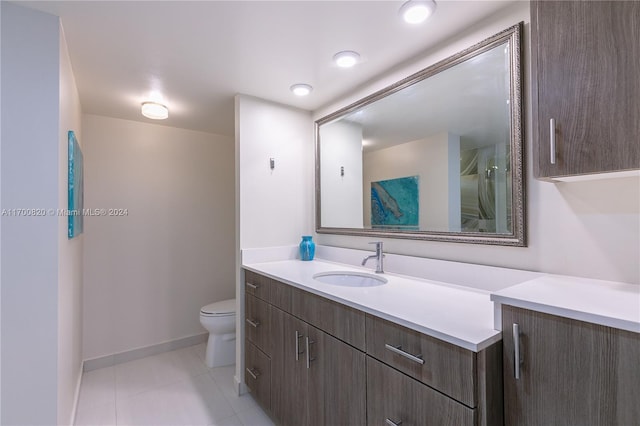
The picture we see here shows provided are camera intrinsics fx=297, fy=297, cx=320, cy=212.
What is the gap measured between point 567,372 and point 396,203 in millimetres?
1201

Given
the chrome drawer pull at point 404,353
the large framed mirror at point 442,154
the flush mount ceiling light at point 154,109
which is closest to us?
the chrome drawer pull at point 404,353

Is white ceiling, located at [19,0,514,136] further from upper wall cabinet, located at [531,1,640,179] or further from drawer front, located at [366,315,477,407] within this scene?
drawer front, located at [366,315,477,407]

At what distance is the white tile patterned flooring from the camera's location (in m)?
1.88

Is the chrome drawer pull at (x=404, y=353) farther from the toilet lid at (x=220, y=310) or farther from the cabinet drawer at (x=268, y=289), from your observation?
→ the toilet lid at (x=220, y=310)

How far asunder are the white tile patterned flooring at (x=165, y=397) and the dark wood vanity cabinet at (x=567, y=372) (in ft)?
5.07

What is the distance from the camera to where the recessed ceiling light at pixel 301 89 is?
2078 millimetres

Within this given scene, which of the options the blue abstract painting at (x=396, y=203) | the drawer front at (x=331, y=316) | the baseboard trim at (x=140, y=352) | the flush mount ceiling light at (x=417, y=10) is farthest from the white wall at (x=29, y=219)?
the blue abstract painting at (x=396, y=203)

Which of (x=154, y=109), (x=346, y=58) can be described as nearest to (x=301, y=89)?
(x=346, y=58)

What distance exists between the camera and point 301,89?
212 centimetres

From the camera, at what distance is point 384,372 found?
1.08 meters

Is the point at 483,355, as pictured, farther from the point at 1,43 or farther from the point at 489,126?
the point at 1,43

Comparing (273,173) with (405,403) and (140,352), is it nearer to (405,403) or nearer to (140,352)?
(405,403)

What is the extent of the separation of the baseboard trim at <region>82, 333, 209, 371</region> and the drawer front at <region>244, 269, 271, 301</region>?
1.36 metres

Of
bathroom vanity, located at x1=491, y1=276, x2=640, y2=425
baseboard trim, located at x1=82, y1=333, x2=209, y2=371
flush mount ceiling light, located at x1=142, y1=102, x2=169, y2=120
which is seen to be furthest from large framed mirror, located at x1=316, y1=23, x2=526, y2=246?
baseboard trim, located at x1=82, y1=333, x2=209, y2=371
